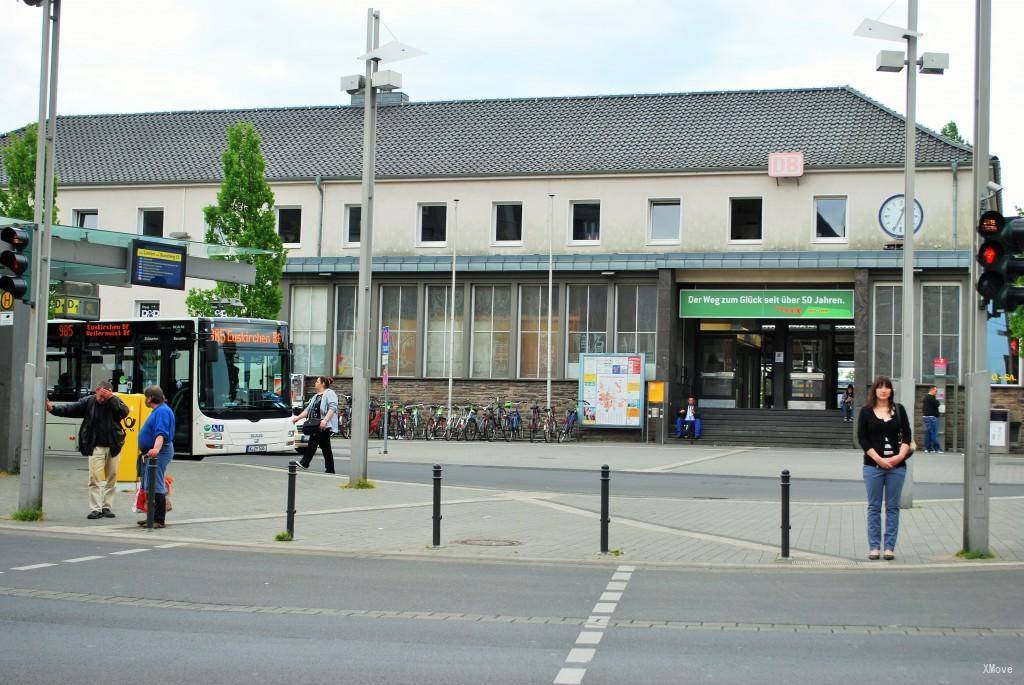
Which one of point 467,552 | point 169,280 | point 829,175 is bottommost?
point 467,552

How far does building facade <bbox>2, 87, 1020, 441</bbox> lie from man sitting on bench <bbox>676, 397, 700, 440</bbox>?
922 millimetres

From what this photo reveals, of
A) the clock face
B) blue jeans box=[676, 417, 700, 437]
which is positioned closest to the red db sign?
the clock face

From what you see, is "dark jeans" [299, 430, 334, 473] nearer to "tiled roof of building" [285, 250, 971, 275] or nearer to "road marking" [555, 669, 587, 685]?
"road marking" [555, 669, 587, 685]

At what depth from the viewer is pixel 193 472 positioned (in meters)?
22.2

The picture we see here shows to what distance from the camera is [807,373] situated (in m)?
41.2

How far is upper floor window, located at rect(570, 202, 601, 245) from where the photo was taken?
41344mm

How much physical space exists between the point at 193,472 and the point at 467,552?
10.7 m

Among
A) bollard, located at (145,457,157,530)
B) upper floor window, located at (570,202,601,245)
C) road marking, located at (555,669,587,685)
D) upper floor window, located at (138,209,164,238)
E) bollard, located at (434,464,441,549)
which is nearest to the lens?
road marking, located at (555,669,587,685)

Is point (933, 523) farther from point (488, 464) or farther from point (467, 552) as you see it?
point (488, 464)

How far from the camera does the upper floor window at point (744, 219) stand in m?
39.8

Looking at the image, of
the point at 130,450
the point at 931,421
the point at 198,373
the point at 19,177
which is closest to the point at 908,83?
the point at 130,450

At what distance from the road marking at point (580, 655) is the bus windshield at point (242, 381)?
1822 cm

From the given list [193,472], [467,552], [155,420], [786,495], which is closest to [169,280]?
[193,472]

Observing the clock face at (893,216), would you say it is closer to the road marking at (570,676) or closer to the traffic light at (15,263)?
the traffic light at (15,263)
